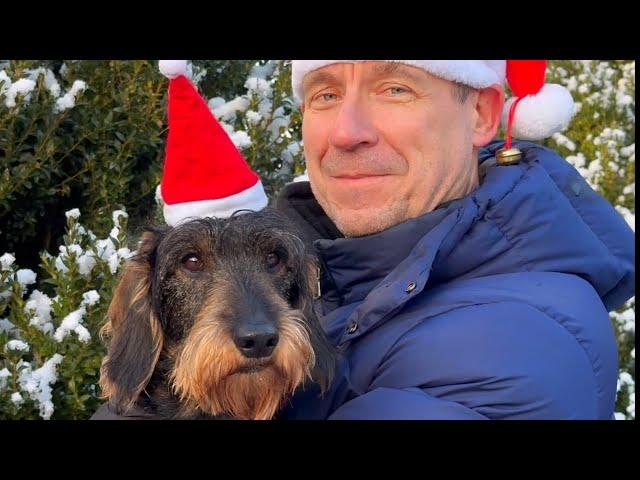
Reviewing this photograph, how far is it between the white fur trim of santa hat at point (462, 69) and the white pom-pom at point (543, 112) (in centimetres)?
15

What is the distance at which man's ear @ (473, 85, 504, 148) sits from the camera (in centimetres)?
335

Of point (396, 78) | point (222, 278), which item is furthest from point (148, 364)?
point (396, 78)

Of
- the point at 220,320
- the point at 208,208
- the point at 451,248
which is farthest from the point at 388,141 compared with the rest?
the point at 220,320

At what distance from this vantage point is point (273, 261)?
3.05 m

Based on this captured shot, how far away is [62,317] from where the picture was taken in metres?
3.97

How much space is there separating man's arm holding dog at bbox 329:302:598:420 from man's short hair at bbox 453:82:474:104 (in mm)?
929

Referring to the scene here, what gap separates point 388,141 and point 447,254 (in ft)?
1.86

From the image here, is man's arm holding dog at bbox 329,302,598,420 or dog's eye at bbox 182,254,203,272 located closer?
man's arm holding dog at bbox 329,302,598,420

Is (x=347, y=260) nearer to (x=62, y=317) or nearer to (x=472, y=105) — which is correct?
(x=472, y=105)

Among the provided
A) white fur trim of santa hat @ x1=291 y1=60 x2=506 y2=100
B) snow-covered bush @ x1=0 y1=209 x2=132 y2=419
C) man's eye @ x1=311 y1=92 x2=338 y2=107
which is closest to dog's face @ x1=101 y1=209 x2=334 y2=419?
man's eye @ x1=311 y1=92 x2=338 y2=107

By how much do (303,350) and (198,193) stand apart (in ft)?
2.26

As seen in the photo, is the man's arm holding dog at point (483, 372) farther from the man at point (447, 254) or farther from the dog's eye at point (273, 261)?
the dog's eye at point (273, 261)

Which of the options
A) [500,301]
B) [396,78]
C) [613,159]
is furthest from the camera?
[613,159]

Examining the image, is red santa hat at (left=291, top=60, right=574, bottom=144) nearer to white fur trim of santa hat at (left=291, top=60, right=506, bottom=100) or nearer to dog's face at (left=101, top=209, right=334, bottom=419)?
white fur trim of santa hat at (left=291, top=60, right=506, bottom=100)
